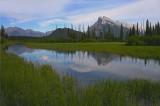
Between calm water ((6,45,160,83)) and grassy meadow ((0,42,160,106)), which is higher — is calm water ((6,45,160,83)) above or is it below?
below

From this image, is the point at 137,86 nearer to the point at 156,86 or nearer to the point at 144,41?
the point at 156,86

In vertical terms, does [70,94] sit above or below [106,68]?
above

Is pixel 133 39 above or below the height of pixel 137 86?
above

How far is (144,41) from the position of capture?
3697cm

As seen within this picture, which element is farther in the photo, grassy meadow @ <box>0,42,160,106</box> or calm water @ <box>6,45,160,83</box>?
calm water @ <box>6,45,160,83</box>

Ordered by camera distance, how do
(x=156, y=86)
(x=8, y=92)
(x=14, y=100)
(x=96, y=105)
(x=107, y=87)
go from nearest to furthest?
(x=96, y=105) → (x=14, y=100) → (x=8, y=92) → (x=107, y=87) → (x=156, y=86)

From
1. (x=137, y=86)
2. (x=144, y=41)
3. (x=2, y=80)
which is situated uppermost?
(x=144, y=41)

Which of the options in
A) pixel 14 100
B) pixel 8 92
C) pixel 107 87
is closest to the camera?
pixel 14 100

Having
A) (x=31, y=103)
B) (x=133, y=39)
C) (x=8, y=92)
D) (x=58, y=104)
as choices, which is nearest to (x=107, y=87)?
(x=58, y=104)

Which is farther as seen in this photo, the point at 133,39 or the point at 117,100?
the point at 133,39

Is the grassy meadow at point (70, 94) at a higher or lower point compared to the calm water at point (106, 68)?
higher

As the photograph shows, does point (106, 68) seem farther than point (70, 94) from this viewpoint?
Yes

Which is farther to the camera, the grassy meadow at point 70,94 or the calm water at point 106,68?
the calm water at point 106,68

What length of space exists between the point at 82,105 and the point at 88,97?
494 millimetres
